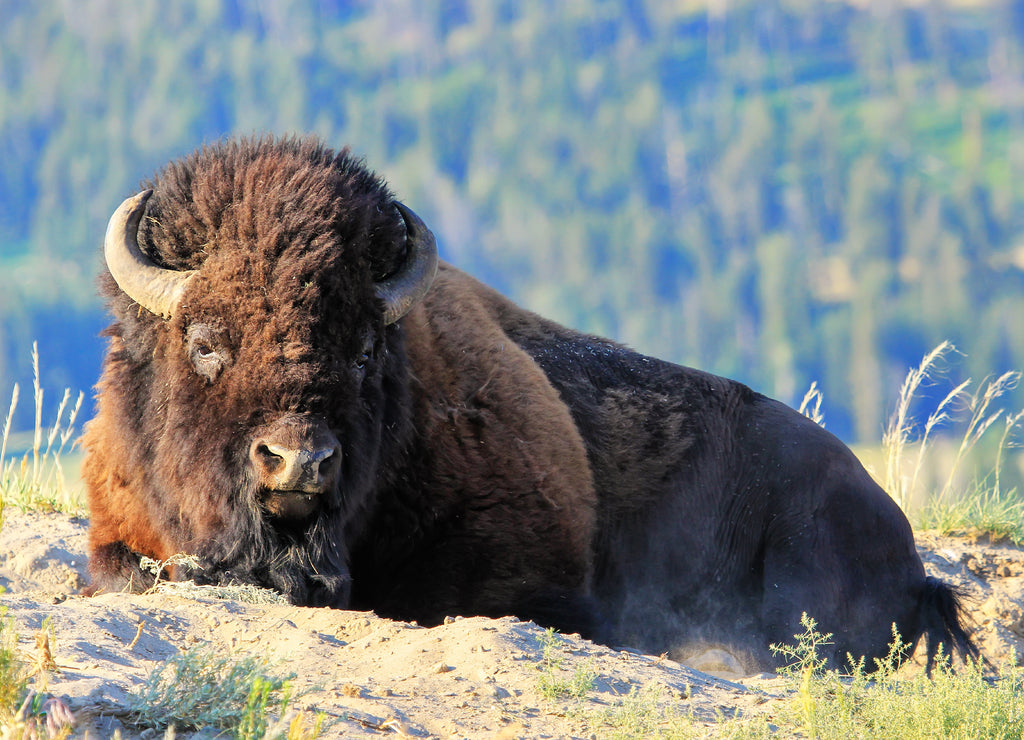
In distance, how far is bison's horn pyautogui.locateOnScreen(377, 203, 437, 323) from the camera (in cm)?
461

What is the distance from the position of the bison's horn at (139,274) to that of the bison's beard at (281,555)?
35.0 inches

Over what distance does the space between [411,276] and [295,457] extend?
45.1 inches

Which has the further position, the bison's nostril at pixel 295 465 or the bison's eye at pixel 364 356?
the bison's eye at pixel 364 356

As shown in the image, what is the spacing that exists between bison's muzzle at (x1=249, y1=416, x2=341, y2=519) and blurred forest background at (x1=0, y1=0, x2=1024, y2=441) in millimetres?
83007

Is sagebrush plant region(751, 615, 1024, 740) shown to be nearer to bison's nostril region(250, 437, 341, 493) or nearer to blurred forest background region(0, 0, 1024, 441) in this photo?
bison's nostril region(250, 437, 341, 493)

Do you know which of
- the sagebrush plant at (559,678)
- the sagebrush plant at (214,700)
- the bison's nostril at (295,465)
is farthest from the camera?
the bison's nostril at (295,465)

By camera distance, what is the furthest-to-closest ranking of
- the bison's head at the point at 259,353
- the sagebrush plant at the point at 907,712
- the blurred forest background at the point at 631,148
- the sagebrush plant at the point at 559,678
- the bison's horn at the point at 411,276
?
the blurred forest background at the point at 631,148
the bison's horn at the point at 411,276
the bison's head at the point at 259,353
the sagebrush plant at the point at 559,678
the sagebrush plant at the point at 907,712

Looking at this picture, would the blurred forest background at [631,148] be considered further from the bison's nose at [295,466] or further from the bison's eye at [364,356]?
the bison's nose at [295,466]

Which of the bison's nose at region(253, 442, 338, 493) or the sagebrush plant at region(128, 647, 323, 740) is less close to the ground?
the bison's nose at region(253, 442, 338, 493)

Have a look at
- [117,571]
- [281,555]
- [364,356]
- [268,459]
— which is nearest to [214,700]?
[268,459]

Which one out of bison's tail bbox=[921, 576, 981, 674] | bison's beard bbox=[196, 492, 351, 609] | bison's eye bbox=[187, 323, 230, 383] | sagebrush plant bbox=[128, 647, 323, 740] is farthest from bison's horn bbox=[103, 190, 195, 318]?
bison's tail bbox=[921, 576, 981, 674]

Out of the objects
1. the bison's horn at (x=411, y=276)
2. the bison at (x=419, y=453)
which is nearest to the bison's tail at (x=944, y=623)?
the bison at (x=419, y=453)

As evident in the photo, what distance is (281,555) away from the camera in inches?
171

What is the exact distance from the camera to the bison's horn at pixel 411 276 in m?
4.61
